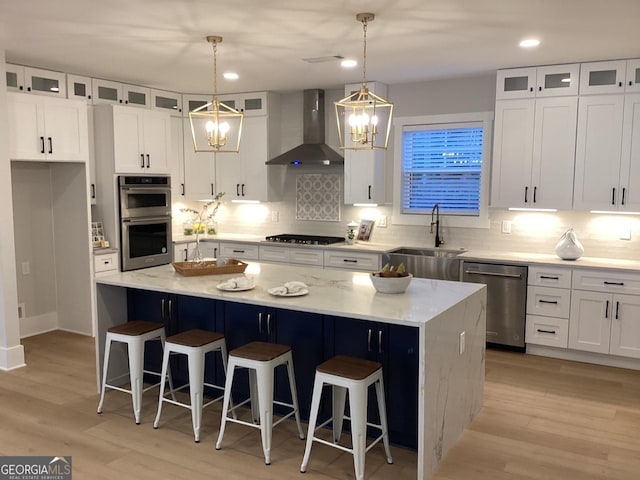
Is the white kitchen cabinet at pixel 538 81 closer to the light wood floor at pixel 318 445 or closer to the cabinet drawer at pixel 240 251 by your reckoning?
the light wood floor at pixel 318 445

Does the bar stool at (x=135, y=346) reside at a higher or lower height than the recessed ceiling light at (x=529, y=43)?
lower

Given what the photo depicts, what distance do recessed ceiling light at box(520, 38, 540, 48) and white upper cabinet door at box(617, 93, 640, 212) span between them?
1124mm

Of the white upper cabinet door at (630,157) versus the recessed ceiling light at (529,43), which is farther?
the white upper cabinet door at (630,157)

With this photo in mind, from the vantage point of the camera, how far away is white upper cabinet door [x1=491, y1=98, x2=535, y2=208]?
5.25 meters

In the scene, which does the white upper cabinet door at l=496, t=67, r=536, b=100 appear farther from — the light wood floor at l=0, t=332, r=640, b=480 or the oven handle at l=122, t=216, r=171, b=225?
the oven handle at l=122, t=216, r=171, b=225

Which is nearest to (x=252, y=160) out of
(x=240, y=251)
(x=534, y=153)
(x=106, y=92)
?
(x=240, y=251)

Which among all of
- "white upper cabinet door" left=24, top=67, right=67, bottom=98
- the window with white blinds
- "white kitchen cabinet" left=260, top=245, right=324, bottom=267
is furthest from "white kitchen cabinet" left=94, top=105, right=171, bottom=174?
the window with white blinds

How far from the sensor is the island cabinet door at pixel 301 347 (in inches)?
143

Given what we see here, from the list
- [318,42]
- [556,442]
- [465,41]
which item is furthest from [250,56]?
[556,442]

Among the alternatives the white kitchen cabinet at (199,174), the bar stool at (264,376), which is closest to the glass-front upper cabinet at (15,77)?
the white kitchen cabinet at (199,174)

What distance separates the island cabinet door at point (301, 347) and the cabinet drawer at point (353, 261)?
88.5 inches

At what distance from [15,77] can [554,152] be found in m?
4.94

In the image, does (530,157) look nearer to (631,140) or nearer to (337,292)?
(631,140)

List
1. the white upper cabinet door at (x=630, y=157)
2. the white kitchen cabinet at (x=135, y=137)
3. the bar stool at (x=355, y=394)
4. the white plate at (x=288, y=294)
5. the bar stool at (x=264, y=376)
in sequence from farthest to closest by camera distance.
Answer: the white kitchen cabinet at (x=135, y=137) < the white upper cabinet door at (x=630, y=157) < the white plate at (x=288, y=294) < the bar stool at (x=264, y=376) < the bar stool at (x=355, y=394)
